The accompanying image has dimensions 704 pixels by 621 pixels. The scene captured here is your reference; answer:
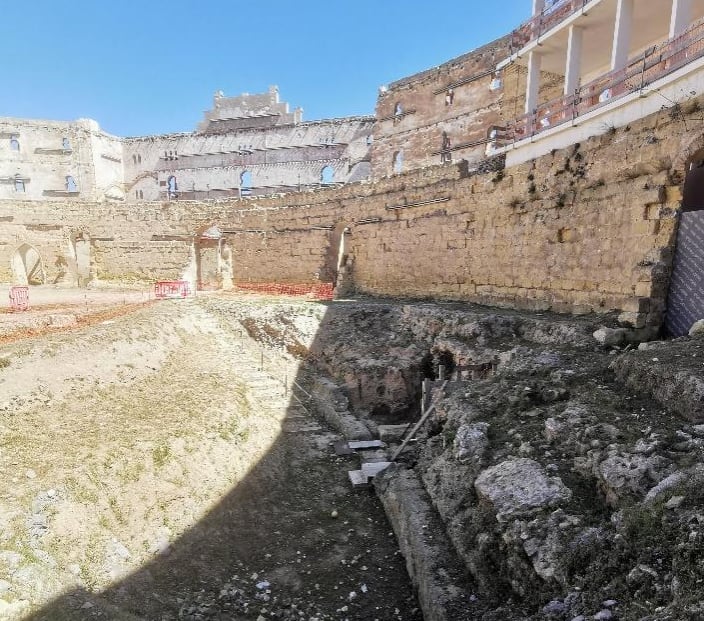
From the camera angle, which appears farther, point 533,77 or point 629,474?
point 533,77

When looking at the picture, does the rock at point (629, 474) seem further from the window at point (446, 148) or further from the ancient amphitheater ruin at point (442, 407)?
the window at point (446, 148)

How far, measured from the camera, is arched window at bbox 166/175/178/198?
33.1m

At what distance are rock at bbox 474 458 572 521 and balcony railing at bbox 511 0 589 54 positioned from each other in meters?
9.31

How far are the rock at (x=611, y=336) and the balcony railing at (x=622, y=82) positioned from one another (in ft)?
11.9

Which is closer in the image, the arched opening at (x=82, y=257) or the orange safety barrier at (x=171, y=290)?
the orange safety barrier at (x=171, y=290)

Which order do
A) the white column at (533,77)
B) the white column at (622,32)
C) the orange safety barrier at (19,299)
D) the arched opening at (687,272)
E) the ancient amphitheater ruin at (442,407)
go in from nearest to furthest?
the ancient amphitheater ruin at (442,407) < the arched opening at (687,272) < the white column at (622,32) < the white column at (533,77) < the orange safety barrier at (19,299)

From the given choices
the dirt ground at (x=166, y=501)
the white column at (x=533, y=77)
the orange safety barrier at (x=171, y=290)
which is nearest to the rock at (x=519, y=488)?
the dirt ground at (x=166, y=501)

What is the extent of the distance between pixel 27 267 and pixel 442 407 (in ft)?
79.8

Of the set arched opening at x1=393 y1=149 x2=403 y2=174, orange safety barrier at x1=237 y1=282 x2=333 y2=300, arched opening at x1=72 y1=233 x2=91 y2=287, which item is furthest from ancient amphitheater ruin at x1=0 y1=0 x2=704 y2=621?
arched opening at x1=393 y1=149 x2=403 y2=174

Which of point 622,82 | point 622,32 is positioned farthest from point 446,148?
point 622,82

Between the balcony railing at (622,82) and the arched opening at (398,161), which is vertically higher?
the arched opening at (398,161)

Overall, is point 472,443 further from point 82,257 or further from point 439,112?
point 82,257

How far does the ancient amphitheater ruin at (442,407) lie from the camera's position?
344 centimetres

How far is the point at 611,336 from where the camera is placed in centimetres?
611
